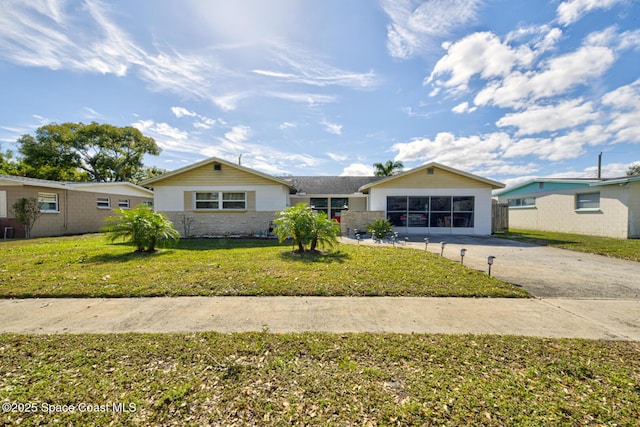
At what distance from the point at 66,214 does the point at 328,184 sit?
1656 cm

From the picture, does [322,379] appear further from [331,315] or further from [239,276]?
[239,276]

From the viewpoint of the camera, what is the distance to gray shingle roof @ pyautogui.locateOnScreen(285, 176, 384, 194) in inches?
735

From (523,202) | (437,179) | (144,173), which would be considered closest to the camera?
(437,179)

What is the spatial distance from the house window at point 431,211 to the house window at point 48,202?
19.4 m

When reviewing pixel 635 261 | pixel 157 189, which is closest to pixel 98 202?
pixel 157 189

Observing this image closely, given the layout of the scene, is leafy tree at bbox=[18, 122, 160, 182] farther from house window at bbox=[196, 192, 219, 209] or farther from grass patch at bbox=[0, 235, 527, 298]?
grass patch at bbox=[0, 235, 527, 298]

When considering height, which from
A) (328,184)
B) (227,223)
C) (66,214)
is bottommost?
(227,223)

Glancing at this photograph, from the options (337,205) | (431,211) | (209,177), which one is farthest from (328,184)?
(209,177)

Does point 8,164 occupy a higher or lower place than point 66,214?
higher

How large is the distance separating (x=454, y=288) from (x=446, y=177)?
1142 cm

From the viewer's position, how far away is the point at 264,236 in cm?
1316

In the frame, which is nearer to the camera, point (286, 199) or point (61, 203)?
point (61, 203)

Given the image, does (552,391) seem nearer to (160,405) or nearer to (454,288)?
Result: (454,288)

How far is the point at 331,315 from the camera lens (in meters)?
3.80
